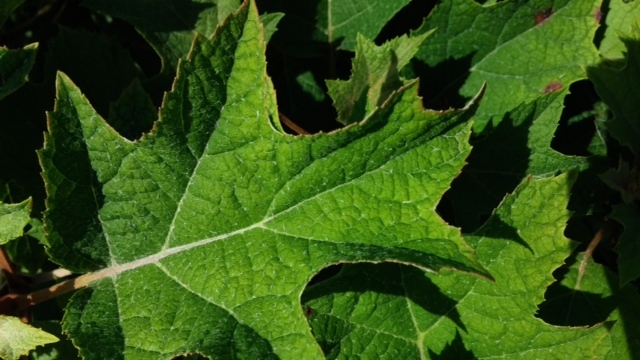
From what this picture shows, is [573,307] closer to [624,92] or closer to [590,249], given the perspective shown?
[590,249]

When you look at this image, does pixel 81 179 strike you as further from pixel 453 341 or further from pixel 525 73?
pixel 525 73

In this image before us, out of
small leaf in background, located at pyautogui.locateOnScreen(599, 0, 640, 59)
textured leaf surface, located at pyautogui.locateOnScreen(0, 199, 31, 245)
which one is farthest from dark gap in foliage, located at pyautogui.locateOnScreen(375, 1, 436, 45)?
textured leaf surface, located at pyautogui.locateOnScreen(0, 199, 31, 245)

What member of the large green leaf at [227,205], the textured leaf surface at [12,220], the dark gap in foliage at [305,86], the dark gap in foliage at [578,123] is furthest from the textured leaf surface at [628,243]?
the textured leaf surface at [12,220]

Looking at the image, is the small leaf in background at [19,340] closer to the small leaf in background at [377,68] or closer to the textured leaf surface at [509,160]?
the small leaf in background at [377,68]

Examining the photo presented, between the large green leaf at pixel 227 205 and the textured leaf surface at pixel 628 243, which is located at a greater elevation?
the large green leaf at pixel 227 205

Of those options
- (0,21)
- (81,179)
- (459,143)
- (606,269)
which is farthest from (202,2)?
(606,269)

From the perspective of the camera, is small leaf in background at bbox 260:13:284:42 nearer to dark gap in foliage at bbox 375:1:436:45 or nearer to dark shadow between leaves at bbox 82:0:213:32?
dark shadow between leaves at bbox 82:0:213:32

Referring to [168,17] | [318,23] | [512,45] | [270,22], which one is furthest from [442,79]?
[168,17]
